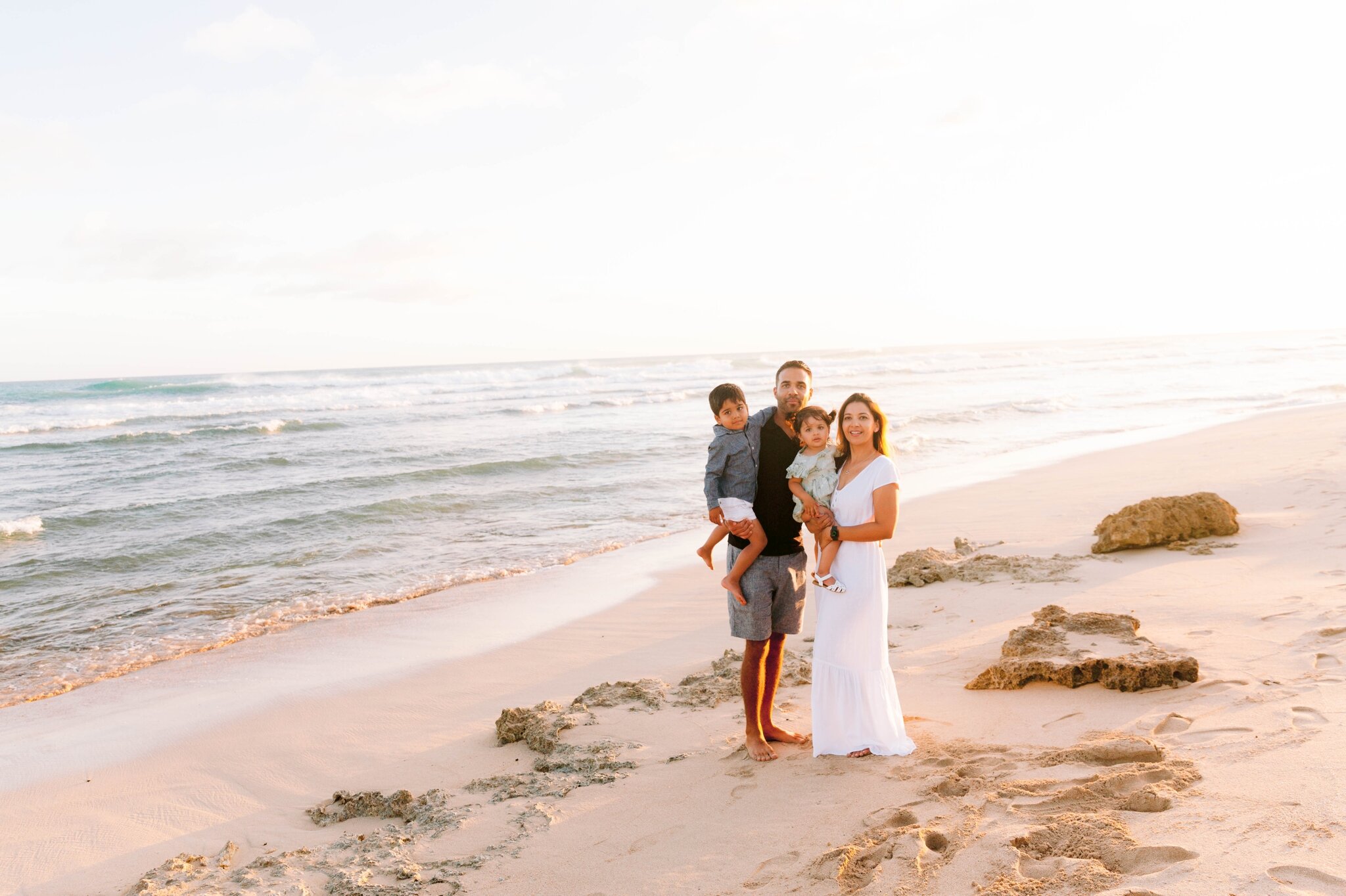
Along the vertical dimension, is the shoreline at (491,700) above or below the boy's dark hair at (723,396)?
below

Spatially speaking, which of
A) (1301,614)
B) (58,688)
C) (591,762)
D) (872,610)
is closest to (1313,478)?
(1301,614)

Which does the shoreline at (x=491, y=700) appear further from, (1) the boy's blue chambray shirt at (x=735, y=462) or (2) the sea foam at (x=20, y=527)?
(2) the sea foam at (x=20, y=527)

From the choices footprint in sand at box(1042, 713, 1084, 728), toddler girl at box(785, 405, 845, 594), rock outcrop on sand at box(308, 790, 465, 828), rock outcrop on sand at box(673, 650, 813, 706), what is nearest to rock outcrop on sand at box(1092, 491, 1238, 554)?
rock outcrop on sand at box(673, 650, 813, 706)

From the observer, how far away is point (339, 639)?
296 inches

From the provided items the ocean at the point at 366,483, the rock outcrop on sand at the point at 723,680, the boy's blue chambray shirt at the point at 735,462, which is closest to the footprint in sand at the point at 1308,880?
the boy's blue chambray shirt at the point at 735,462

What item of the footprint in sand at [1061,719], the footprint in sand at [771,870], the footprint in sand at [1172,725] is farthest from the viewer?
the footprint in sand at [1061,719]

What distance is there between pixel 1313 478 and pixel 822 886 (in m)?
9.96

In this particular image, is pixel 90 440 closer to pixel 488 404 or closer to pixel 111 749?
pixel 488 404

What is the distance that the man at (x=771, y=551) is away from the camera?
4223mm

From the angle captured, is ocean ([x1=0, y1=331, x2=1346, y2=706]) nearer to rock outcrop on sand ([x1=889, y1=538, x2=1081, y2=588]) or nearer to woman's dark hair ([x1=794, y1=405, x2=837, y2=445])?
rock outcrop on sand ([x1=889, y1=538, x2=1081, y2=588])

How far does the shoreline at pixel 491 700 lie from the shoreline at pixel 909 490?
0.17 m

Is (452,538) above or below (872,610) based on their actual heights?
below

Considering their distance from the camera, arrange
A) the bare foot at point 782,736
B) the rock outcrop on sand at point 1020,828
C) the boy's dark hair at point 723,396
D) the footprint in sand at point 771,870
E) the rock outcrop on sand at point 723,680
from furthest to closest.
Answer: the rock outcrop on sand at point 723,680 < the bare foot at point 782,736 < the boy's dark hair at point 723,396 < the footprint in sand at point 771,870 < the rock outcrop on sand at point 1020,828

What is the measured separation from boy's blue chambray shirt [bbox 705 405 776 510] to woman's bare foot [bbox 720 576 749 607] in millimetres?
394
